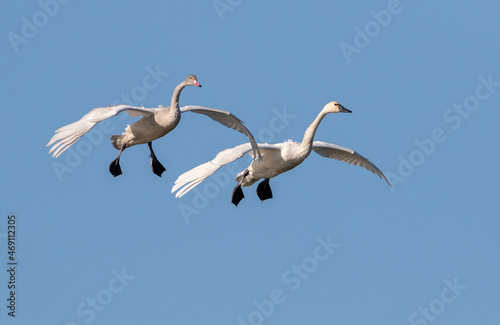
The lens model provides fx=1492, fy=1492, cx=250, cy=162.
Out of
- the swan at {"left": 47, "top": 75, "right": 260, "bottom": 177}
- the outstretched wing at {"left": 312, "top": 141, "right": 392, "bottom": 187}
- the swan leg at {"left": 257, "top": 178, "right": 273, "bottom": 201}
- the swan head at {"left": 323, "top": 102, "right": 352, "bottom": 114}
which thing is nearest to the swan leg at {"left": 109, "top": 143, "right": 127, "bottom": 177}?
the swan at {"left": 47, "top": 75, "right": 260, "bottom": 177}

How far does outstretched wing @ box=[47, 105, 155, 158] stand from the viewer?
31922 millimetres

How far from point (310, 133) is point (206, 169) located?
9.17 ft

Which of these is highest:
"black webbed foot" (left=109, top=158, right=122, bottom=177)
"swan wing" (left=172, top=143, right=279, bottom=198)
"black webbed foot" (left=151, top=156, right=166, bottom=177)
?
"black webbed foot" (left=109, top=158, right=122, bottom=177)

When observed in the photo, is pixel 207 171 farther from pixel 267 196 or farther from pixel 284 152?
pixel 267 196

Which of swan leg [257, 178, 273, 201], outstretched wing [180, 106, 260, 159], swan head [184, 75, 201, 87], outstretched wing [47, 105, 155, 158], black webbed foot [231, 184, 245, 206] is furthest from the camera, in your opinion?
swan leg [257, 178, 273, 201]

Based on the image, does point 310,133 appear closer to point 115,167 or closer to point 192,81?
point 192,81

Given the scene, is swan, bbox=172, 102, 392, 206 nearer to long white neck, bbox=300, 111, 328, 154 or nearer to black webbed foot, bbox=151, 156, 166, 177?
long white neck, bbox=300, 111, 328, 154

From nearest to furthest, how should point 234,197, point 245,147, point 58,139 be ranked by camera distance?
1. point 58,139
2. point 245,147
3. point 234,197

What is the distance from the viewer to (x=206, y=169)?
1321 inches

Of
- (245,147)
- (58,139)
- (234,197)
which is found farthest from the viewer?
(234,197)

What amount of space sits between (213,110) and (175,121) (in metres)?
1.11

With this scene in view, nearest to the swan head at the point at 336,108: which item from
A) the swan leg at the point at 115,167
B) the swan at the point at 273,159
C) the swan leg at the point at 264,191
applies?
the swan at the point at 273,159

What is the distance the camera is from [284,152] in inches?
1368

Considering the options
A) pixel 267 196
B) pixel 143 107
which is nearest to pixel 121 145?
pixel 143 107
